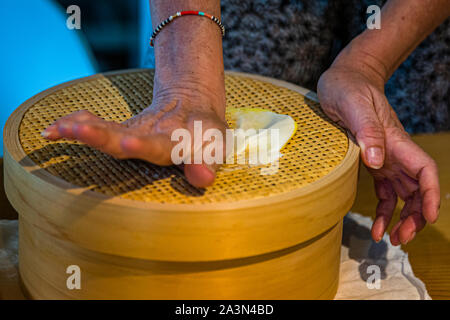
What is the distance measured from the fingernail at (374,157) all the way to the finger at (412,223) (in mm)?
95

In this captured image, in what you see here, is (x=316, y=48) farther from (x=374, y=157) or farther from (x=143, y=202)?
(x=143, y=202)

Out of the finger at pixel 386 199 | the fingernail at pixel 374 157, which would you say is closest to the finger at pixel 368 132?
the fingernail at pixel 374 157

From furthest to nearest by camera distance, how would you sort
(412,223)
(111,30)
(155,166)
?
1. (111,30)
2. (412,223)
3. (155,166)

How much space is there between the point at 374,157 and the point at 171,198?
290mm

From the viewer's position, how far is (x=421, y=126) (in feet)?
4.07

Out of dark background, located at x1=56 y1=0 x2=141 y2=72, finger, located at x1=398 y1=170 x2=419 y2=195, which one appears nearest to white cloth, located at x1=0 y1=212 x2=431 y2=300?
finger, located at x1=398 y1=170 x2=419 y2=195

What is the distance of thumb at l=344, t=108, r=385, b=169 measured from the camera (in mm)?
712

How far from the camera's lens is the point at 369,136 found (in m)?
0.72

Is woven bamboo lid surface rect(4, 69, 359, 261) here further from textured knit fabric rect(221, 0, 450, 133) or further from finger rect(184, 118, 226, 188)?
textured knit fabric rect(221, 0, 450, 133)

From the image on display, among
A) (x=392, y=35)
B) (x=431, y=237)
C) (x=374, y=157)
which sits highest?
(x=392, y=35)

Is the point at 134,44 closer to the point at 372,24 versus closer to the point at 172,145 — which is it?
the point at 372,24

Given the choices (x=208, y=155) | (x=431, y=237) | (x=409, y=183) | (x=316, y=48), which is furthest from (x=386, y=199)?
(x=316, y=48)
